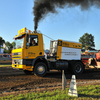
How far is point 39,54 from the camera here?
956 centimetres

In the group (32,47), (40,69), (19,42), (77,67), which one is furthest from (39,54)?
(77,67)

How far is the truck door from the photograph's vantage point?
30.3 feet

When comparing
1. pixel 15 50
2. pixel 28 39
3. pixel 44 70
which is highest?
pixel 28 39

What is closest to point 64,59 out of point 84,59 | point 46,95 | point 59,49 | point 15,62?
point 59,49

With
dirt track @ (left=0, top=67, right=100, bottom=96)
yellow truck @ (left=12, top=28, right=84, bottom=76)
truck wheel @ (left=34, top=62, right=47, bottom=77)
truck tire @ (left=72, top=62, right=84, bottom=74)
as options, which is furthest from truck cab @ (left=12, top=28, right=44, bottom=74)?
truck tire @ (left=72, top=62, right=84, bottom=74)

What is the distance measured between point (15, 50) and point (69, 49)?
4.41 m

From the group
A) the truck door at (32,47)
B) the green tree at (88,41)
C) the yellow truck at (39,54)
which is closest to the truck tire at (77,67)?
the yellow truck at (39,54)

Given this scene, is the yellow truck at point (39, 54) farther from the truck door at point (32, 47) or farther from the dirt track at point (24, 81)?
the dirt track at point (24, 81)

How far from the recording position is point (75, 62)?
37.3 feet

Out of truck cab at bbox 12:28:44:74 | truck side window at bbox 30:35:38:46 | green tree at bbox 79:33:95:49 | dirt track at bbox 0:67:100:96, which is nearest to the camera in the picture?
dirt track at bbox 0:67:100:96

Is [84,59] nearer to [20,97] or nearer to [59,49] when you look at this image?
[59,49]

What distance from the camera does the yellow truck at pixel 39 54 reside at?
30.3 ft

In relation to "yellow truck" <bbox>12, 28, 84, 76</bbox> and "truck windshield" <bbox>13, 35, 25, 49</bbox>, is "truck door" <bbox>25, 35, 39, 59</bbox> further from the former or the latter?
"truck windshield" <bbox>13, 35, 25, 49</bbox>

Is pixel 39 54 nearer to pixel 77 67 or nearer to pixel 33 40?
pixel 33 40
